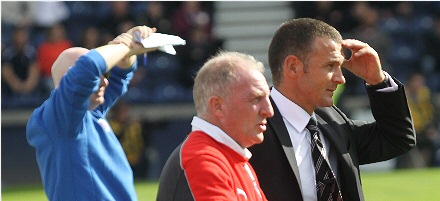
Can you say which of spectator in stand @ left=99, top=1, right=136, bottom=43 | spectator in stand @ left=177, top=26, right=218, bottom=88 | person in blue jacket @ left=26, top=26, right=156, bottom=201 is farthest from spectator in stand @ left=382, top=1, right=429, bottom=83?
person in blue jacket @ left=26, top=26, right=156, bottom=201

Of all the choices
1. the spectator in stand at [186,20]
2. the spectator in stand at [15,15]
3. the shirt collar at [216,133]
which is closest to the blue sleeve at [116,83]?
the shirt collar at [216,133]

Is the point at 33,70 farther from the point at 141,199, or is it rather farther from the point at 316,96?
the point at 316,96

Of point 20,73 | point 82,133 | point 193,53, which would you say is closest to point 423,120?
point 193,53

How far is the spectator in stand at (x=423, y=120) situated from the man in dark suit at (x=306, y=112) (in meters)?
10.3

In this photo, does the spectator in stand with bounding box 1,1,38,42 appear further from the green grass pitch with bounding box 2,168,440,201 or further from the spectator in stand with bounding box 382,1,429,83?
the spectator in stand with bounding box 382,1,429,83

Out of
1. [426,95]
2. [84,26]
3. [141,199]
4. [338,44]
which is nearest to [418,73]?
[426,95]

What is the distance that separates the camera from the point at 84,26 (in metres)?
15.9

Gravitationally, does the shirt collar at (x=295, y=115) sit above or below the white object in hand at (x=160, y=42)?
below

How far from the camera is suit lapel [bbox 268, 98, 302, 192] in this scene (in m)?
4.17

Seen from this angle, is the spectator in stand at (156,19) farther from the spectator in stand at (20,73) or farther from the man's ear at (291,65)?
the man's ear at (291,65)

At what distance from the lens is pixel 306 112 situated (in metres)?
4.34

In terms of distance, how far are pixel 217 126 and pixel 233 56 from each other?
267mm

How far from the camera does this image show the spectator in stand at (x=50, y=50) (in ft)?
47.0

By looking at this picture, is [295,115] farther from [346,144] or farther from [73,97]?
[73,97]
